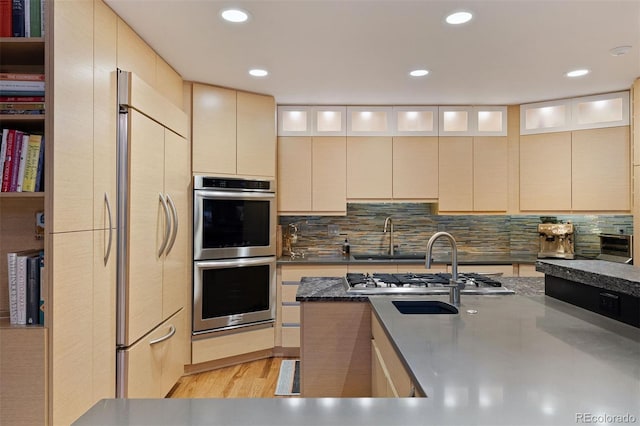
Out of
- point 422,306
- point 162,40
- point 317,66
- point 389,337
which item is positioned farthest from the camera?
point 317,66

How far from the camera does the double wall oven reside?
313 cm

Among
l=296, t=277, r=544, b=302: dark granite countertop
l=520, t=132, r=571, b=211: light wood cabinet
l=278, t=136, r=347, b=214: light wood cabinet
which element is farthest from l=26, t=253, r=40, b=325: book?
l=520, t=132, r=571, b=211: light wood cabinet

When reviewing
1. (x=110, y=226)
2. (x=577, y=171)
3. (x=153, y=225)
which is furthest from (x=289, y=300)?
(x=577, y=171)

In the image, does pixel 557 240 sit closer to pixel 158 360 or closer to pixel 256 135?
pixel 256 135

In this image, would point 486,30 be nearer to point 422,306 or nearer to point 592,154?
point 422,306

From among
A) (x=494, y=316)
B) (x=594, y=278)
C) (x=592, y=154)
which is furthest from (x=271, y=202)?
(x=592, y=154)

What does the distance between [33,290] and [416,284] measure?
189 cm

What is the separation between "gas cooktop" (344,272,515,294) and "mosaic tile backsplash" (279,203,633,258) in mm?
1718

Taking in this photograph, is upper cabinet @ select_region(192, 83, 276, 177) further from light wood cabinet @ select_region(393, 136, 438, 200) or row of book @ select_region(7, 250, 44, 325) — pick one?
row of book @ select_region(7, 250, 44, 325)

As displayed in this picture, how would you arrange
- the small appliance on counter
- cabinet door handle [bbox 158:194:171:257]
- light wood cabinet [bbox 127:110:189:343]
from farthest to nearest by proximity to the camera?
the small appliance on counter → cabinet door handle [bbox 158:194:171:257] → light wood cabinet [bbox 127:110:189:343]

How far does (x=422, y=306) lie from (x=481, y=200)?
2.29m

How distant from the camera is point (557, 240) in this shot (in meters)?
3.83

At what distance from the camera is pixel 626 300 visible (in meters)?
1.45

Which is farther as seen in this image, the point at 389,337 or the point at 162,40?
the point at 162,40
